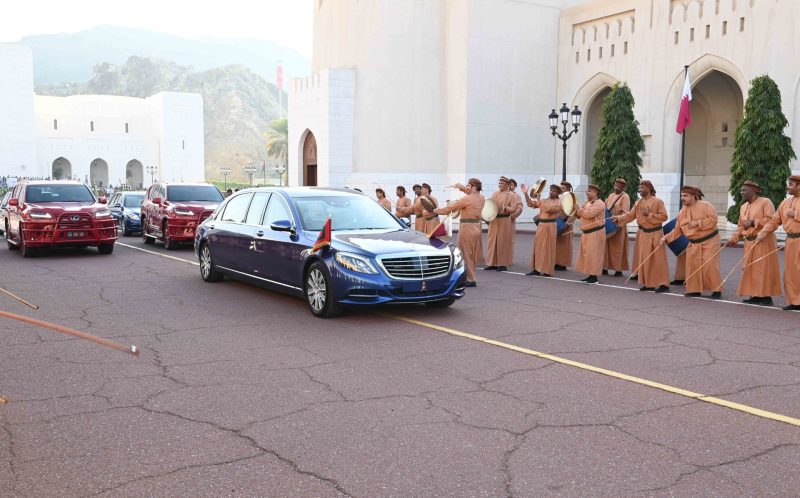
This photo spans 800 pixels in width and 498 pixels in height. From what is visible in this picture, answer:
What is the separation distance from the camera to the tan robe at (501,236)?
1488cm

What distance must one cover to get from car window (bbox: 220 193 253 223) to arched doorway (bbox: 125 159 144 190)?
285 feet

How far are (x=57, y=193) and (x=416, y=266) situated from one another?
11.7 metres

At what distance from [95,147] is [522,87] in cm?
7333

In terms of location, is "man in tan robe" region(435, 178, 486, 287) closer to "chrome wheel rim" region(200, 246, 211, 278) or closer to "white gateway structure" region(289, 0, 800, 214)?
"chrome wheel rim" region(200, 246, 211, 278)

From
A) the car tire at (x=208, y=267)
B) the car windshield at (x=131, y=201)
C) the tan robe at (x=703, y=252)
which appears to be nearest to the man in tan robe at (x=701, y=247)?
the tan robe at (x=703, y=252)

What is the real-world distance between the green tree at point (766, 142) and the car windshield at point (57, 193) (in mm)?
18011

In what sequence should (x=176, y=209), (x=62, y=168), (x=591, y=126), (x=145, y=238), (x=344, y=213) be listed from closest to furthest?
1. (x=344, y=213)
2. (x=176, y=209)
3. (x=145, y=238)
4. (x=591, y=126)
5. (x=62, y=168)

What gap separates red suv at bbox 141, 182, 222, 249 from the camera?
1805 cm

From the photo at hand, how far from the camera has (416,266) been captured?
28.6 feet

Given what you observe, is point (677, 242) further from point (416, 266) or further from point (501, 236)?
point (416, 266)

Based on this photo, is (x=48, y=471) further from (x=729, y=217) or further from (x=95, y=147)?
(x=95, y=147)

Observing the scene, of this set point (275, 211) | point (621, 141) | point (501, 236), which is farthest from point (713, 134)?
point (275, 211)

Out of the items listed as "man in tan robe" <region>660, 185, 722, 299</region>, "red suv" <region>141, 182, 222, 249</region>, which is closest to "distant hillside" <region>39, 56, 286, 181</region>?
"red suv" <region>141, 182, 222, 249</region>

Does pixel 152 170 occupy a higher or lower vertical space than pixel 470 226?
higher
